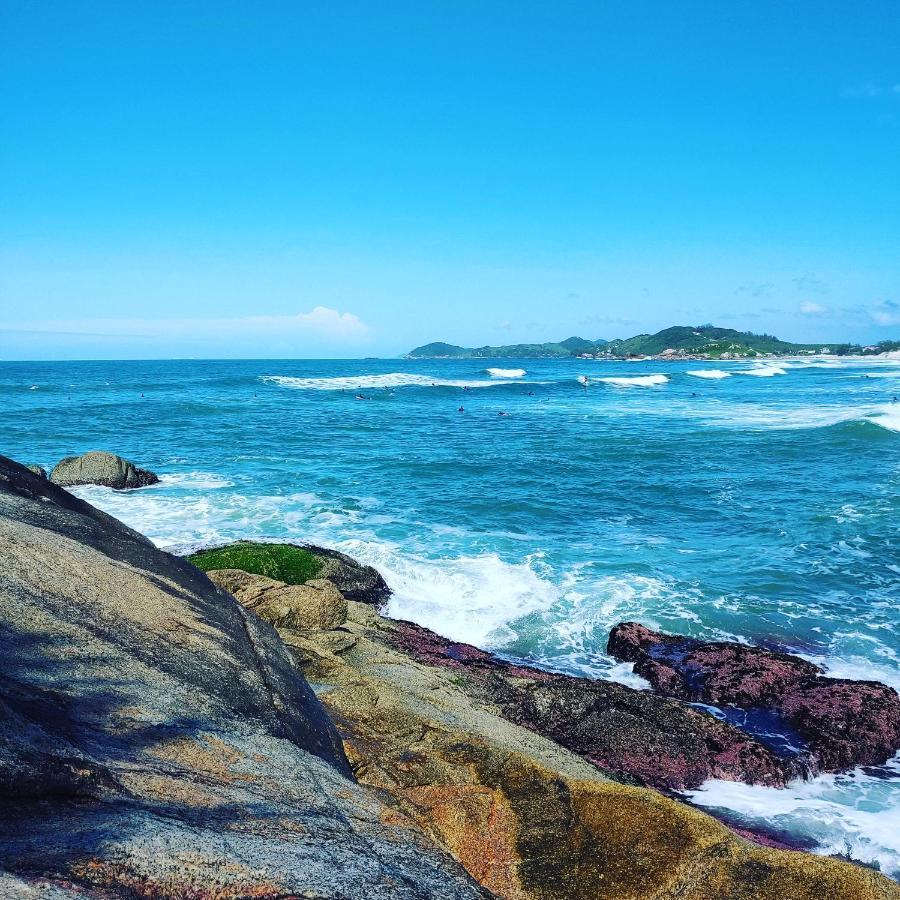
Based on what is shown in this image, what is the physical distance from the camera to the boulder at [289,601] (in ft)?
40.5

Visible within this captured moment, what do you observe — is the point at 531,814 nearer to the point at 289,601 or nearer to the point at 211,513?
the point at 289,601

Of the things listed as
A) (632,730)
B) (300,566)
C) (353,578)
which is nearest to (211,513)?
(300,566)

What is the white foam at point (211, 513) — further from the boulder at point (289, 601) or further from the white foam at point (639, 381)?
the white foam at point (639, 381)

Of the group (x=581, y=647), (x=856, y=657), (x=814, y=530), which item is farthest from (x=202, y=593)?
(x=814, y=530)

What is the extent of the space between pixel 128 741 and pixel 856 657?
52.9ft

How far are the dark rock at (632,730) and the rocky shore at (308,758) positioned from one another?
39 millimetres

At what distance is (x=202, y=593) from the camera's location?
8.91 m

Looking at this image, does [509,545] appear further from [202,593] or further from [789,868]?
[789,868]

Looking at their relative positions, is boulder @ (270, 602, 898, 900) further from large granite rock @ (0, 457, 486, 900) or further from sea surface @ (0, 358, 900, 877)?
sea surface @ (0, 358, 900, 877)

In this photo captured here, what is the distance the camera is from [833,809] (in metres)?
10.1

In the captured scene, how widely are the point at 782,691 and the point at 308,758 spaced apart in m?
11.1

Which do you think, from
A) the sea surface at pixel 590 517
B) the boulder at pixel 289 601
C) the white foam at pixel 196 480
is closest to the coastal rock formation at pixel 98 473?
the sea surface at pixel 590 517

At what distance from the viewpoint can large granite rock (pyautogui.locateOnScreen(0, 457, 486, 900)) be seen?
3.65m

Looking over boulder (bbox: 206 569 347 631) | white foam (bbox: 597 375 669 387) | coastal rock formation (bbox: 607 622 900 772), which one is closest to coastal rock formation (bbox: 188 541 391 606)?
boulder (bbox: 206 569 347 631)
